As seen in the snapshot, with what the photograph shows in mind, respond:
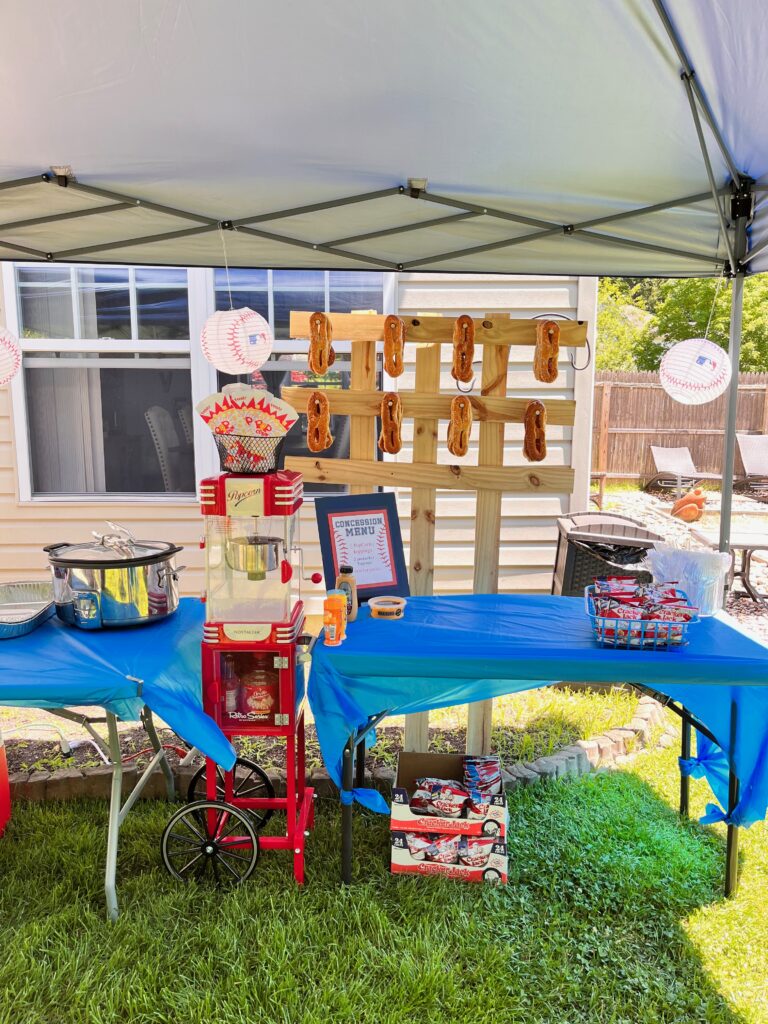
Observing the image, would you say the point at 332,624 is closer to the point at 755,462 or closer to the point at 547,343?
the point at 547,343

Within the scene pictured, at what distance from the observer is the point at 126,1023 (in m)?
2.19

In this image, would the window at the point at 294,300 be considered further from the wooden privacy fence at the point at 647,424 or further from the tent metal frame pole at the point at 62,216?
the wooden privacy fence at the point at 647,424

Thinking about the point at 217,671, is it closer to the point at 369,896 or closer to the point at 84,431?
the point at 369,896

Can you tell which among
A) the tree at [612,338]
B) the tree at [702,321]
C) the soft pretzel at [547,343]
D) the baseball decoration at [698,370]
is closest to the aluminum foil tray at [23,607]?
the soft pretzel at [547,343]

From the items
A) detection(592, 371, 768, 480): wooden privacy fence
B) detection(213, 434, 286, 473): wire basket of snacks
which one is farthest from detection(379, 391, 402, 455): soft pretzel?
detection(592, 371, 768, 480): wooden privacy fence

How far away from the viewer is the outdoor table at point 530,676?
2.50 m

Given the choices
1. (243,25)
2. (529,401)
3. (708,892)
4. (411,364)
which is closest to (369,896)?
(708,892)

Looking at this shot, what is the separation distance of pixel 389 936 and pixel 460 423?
2.02m

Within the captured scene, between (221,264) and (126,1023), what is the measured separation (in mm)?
3362

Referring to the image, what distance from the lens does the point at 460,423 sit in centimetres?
328

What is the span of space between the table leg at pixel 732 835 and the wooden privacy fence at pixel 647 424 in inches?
507

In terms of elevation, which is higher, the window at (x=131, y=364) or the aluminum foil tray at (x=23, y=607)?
the window at (x=131, y=364)

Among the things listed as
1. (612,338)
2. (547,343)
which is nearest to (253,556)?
(547,343)

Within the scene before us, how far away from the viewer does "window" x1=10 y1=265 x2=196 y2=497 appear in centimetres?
534
